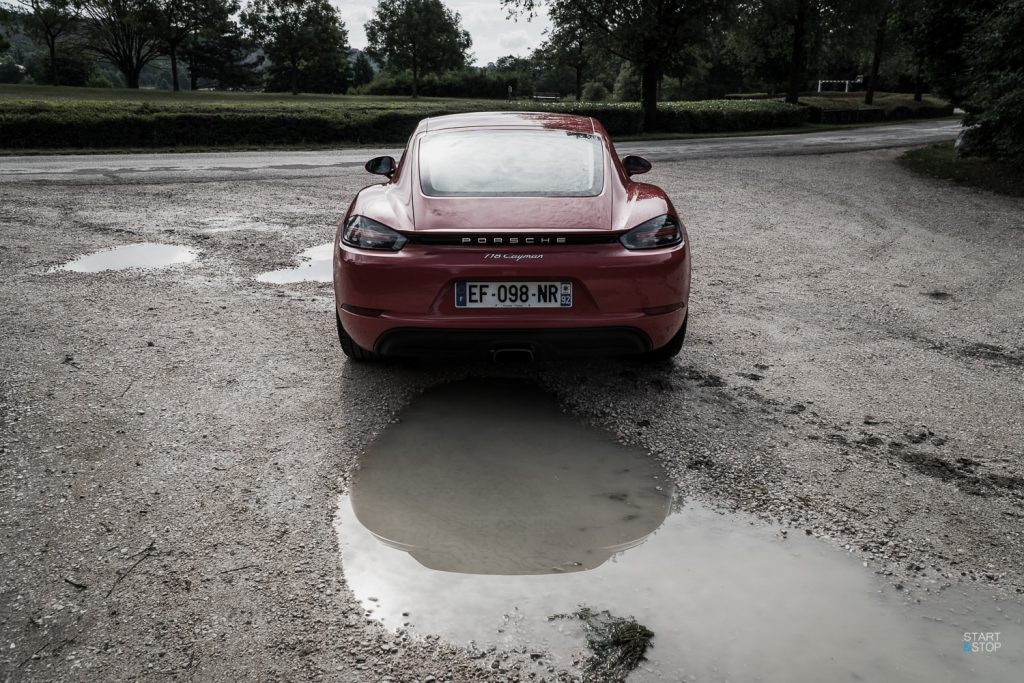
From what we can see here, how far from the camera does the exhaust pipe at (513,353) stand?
4086 mm

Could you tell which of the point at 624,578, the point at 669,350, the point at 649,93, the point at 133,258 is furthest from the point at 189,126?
the point at 624,578

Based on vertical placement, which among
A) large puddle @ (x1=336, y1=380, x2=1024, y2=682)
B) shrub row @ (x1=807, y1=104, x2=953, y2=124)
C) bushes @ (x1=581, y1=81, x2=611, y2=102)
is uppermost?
bushes @ (x1=581, y1=81, x2=611, y2=102)

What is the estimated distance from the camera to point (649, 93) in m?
28.2

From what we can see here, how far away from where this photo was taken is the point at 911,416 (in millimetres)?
4273

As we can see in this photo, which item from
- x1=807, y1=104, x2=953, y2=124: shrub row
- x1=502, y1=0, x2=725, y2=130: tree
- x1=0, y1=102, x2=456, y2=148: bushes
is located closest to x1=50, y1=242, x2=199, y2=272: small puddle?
x1=0, y1=102, x2=456, y2=148: bushes

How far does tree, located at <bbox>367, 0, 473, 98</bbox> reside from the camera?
194 ft

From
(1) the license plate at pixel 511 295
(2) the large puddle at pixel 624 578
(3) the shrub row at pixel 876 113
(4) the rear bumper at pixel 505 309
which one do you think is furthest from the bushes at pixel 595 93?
(2) the large puddle at pixel 624 578

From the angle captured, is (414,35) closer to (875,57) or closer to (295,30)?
(295,30)

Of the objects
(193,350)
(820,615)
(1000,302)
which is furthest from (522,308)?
(1000,302)

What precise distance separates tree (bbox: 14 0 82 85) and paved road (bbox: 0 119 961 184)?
47.1 meters

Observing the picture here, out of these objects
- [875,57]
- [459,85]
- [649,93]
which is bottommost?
[649,93]

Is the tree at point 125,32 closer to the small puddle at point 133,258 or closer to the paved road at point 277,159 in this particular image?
the paved road at point 277,159

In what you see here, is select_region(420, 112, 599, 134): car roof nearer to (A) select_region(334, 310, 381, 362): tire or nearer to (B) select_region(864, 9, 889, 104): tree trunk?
(A) select_region(334, 310, 381, 362): tire

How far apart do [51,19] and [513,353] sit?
6541cm
